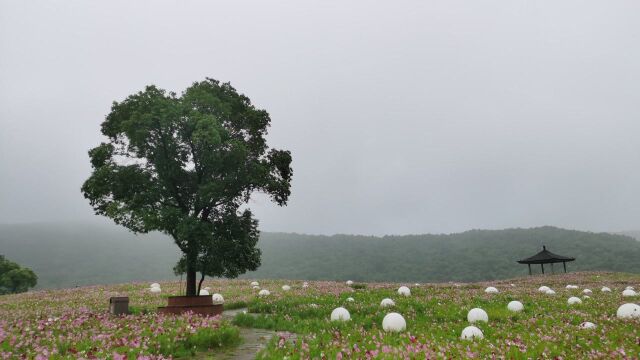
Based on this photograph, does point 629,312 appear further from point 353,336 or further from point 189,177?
point 189,177

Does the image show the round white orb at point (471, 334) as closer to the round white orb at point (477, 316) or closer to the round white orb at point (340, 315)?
the round white orb at point (477, 316)

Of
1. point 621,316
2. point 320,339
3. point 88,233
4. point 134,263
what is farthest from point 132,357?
point 88,233

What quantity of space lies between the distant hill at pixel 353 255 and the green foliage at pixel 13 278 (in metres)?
58.4

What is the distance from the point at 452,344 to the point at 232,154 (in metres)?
12.1

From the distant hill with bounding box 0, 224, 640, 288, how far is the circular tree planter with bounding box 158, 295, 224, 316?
8524 cm

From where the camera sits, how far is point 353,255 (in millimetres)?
133250

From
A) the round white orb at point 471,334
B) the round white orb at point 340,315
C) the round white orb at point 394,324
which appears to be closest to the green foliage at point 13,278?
the round white orb at point 340,315

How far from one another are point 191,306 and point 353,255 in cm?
11773

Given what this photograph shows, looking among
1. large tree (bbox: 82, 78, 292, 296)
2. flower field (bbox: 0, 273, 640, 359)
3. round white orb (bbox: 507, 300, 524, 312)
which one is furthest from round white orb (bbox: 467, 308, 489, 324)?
large tree (bbox: 82, 78, 292, 296)

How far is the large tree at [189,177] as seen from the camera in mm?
18281

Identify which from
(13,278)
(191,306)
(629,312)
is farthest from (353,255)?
(629,312)

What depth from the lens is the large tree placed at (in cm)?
1828

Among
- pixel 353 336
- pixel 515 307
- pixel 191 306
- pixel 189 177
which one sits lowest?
pixel 515 307

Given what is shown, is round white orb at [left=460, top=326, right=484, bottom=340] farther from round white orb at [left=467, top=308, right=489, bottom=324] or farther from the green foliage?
the green foliage
